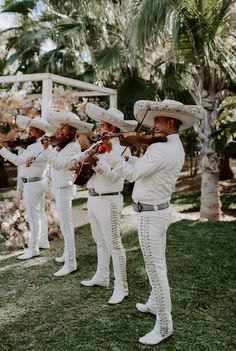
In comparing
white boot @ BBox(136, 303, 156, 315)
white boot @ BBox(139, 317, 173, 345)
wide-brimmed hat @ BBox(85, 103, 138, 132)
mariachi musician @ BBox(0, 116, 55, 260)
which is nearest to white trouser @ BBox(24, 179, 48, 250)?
mariachi musician @ BBox(0, 116, 55, 260)

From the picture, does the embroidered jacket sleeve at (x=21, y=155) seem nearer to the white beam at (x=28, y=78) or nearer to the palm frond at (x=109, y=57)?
the white beam at (x=28, y=78)

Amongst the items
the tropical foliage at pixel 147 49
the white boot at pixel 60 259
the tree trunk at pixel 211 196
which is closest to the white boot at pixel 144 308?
the white boot at pixel 60 259

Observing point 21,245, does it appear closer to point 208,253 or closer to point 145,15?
point 208,253

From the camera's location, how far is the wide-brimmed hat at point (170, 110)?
3.66m

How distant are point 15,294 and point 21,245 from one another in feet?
7.00

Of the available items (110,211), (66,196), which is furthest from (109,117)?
(66,196)

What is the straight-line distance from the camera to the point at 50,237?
7.73 meters

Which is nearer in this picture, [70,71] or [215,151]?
[215,151]

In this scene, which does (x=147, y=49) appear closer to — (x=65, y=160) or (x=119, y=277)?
(x=65, y=160)

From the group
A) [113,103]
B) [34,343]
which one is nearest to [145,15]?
[113,103]

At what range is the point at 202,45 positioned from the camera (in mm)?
8578

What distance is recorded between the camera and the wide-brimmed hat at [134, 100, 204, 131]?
3.66 m

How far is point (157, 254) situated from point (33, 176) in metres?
3.08

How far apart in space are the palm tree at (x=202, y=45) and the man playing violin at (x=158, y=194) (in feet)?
15.3
